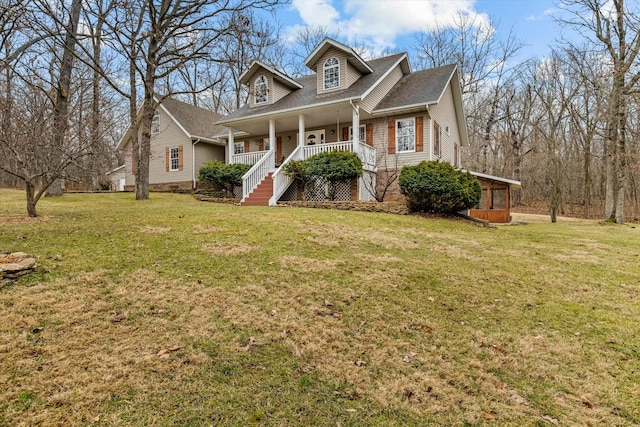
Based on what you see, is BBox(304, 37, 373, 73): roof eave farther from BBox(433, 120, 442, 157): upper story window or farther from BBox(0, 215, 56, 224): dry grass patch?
BBox(0, 215, 56, 224): dry grass patch

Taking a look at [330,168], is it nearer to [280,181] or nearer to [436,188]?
[280,181]

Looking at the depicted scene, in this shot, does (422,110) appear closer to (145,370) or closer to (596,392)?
(596,392)

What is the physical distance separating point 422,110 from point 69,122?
12393 mm

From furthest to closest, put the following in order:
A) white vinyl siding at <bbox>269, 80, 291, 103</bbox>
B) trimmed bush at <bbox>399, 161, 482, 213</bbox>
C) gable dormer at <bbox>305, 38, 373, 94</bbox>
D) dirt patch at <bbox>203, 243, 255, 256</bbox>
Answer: white vinyl siding at <bbox>269, 80, 291, 103</bbox>
gable dormer at <bbox>305, 38, 373, 94</bbox>
trimmed bush at <bbox>399, 161, 482, 213</bbox>
dirt patch at <bbox>203, 243, 255, 256</bbox>

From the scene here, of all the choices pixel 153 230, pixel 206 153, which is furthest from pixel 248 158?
pixel 153 230

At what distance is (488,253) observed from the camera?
23.7ft

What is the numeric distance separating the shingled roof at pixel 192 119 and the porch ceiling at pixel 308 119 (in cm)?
323

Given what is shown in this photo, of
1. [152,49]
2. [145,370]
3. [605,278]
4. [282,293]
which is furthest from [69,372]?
[152,49]

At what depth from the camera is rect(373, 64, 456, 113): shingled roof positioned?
14.2 metres

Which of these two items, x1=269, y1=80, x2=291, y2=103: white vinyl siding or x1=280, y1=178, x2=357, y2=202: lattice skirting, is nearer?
x1=280, y1=178, x2=357, y2=202: lattice skirting

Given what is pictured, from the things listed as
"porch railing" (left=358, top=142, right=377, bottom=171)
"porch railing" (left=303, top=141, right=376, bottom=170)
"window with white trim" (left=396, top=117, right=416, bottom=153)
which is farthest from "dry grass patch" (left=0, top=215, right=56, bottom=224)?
"window with white trim" (left=396, top=117, right=416, bottom=153)

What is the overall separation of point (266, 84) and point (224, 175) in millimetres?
5151

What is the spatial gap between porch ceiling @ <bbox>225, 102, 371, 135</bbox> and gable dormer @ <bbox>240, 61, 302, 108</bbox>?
124 cm

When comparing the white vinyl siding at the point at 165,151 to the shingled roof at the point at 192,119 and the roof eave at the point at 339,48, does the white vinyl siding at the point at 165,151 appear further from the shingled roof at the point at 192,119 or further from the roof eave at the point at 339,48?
the roof eave at the point at 339,48
